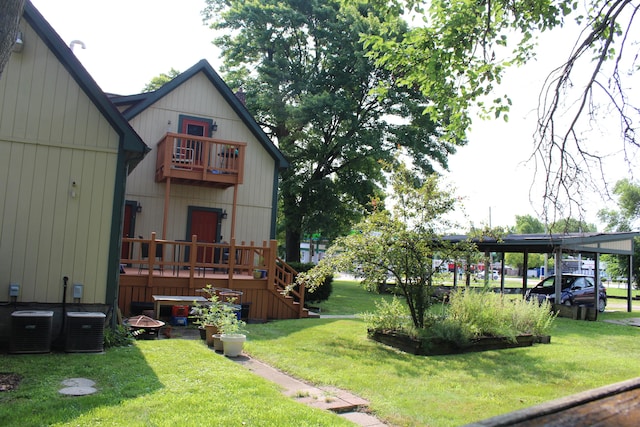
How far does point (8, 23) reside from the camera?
4457mm

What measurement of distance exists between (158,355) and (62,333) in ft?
6.51

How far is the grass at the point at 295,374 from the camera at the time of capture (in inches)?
199

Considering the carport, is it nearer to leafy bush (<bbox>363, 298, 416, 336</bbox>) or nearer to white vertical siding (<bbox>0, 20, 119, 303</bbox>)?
leafy bush (<bbox>363, 298, 416, 336</bbox>)

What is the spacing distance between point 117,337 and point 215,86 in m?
11.4

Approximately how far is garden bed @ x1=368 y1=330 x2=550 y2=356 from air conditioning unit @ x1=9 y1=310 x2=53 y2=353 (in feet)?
20.1

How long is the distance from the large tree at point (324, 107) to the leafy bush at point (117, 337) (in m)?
15.6

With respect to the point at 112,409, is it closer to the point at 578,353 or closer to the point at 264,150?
the point at 578,353

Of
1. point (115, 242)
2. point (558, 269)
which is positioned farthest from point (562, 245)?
point (115, 242)

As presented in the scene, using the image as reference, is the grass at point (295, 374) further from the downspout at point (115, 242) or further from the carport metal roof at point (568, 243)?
the carport metal roof at point (568, 243)

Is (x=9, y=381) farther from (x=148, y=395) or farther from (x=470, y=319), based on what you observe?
(x=470, y=319)

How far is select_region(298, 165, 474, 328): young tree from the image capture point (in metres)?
10.2

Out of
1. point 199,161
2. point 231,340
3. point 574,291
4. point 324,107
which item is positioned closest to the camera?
point 231,340

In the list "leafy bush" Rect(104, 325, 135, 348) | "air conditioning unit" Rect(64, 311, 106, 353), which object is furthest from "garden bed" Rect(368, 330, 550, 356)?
"air conditioning unit" Rect(64, 311, 106, 353)

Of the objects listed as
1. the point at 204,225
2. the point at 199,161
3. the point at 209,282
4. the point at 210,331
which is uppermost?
the point at 199,161
